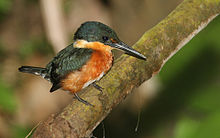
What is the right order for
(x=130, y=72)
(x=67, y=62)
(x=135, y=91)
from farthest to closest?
1. (x=135, y=91)
2. (x=67, y=62)
3. (x=130, y=72)

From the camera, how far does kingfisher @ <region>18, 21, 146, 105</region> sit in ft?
11.0

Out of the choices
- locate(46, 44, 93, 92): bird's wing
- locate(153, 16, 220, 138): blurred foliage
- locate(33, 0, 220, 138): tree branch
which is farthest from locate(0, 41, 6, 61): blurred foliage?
locate(33, 0, 220, 138): tree branch

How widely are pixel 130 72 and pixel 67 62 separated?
0.68 m

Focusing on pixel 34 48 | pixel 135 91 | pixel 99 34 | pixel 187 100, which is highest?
pixel 99 34

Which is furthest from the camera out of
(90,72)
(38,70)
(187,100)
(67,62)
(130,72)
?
(187,100)

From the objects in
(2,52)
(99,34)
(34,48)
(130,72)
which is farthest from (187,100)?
(2,52)

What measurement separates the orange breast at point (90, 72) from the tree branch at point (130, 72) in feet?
0.34

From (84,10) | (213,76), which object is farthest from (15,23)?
(213,76)

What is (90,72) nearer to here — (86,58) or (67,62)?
(86,58)

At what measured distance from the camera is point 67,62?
344cm

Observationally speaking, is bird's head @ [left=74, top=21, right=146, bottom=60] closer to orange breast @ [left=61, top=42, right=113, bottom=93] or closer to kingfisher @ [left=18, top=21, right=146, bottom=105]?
kingfisher @ [left=18, top=21, right=146, bottom=105]

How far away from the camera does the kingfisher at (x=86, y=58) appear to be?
334cm

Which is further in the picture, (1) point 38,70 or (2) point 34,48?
(2) point 34,48

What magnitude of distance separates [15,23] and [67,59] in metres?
4.26
